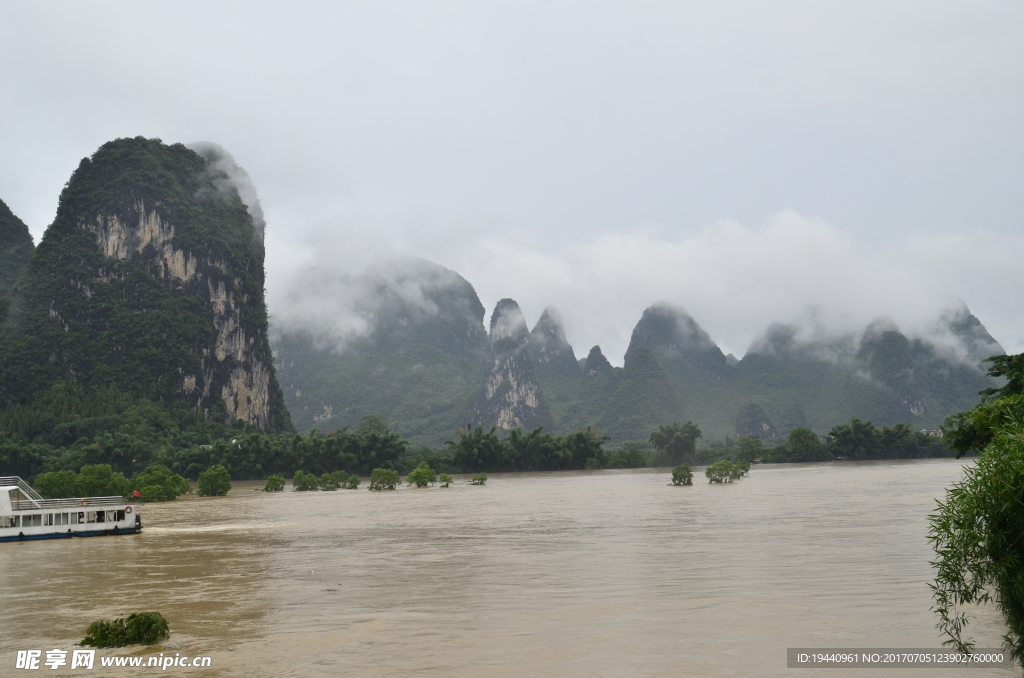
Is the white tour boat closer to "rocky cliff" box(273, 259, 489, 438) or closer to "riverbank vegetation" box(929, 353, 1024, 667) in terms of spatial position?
"riverbank vegetation" box(929, 353, 1024, 667)

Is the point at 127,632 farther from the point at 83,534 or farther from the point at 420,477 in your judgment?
the point at 420,477

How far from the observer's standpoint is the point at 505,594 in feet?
37.7

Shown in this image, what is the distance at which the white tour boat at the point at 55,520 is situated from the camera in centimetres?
2306

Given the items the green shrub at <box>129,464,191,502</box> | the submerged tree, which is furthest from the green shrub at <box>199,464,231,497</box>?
the submerged tree

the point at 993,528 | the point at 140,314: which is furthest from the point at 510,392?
the point at 993,528

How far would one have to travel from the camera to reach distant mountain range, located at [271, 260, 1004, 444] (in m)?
126

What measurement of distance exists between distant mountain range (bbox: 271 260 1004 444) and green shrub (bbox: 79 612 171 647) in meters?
112

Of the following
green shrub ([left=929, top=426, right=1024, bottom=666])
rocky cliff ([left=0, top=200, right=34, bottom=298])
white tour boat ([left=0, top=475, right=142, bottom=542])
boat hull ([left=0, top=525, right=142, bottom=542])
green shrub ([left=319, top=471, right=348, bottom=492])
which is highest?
rocky cliff ([left=0, top=200, right=34, bottom=298])

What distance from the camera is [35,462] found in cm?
5209

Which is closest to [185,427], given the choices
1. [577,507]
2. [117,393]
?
[117,393]

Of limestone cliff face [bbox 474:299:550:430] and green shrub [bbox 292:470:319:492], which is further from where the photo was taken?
limestone cliff face [bbox 474:299:550:430]

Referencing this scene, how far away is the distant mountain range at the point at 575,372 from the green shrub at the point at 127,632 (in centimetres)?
11239

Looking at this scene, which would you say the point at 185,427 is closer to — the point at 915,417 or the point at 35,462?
the point at 35,462

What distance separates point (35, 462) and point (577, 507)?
4106 cm
